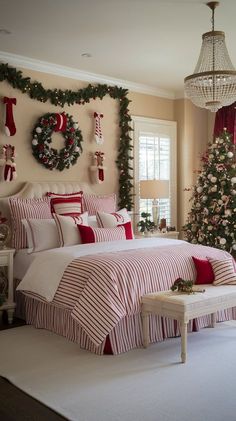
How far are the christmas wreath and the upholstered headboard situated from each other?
236 mm

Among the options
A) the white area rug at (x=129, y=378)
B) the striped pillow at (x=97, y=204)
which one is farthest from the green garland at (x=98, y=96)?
the white area rug at (x=129, y=378)

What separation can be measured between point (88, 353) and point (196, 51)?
3585mm

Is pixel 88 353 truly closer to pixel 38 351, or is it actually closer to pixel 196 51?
pixel 38 351

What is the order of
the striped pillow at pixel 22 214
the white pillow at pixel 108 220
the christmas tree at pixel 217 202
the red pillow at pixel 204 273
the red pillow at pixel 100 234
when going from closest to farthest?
the red pillow at pixel 204 273, the red pillow at pixel 100 234, the striped pillow at pixel 22 214, the white pillow at pixel 108 220, the christmas tree at pixel 217 202

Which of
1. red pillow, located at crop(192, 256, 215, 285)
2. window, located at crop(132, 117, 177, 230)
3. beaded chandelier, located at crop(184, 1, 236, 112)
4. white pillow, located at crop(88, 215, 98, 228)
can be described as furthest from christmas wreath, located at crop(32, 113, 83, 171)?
red pillow, located at crop(192, 256, 215, 285)

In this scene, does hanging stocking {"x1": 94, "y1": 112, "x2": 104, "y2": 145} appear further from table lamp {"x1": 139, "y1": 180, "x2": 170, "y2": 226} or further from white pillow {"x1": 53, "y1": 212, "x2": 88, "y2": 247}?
white pillow {"x1": 53, "y1": 212, "x2": 88, "y2": 247}

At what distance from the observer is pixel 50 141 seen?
5922 millimetres

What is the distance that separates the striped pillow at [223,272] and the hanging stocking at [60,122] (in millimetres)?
2745

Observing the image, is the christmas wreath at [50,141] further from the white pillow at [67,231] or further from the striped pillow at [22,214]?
the white pillow at [67,231]

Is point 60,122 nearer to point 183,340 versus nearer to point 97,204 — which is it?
point 97,204

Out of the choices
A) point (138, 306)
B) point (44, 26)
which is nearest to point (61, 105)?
point (44, 26)

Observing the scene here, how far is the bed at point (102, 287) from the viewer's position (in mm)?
3855

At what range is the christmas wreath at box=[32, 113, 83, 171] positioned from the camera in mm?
5801

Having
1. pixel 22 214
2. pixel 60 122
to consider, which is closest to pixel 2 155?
pixel 22 214
